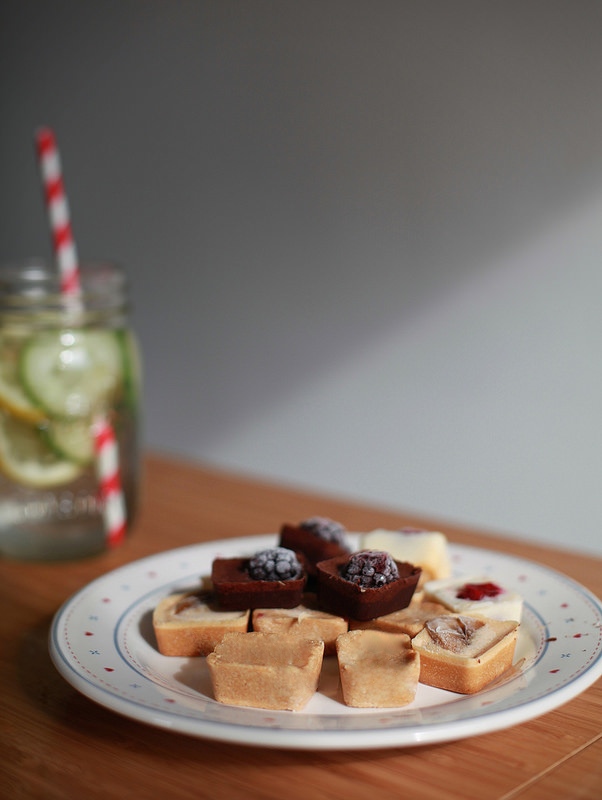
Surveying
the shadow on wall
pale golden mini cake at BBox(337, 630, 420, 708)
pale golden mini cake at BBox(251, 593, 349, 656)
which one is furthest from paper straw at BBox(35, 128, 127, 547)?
the shadow on wall

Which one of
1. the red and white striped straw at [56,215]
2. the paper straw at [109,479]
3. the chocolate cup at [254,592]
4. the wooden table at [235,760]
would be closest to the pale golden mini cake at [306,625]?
the chocolate cup at [254,592]

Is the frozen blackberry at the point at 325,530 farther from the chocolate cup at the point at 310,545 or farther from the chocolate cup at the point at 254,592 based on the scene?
the chocolate cup at the point at 254,592

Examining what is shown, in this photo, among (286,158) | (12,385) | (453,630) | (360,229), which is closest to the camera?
(453,630)

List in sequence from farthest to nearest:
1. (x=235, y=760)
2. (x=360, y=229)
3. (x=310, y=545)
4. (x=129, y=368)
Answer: (x=360, y=229)
(x=129, y=368)
(x=310, y=545)
(x=235, y=760)

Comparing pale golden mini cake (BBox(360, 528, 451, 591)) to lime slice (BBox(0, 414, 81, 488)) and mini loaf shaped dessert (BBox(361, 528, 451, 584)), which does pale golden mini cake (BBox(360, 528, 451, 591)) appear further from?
lime slice (BBox(0, 414, 81, 488))

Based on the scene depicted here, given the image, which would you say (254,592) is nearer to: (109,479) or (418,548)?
(418,548)

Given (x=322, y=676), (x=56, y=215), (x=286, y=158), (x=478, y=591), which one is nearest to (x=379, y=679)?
(x=322, y=676)

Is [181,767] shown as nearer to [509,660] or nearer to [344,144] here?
[509,660]
